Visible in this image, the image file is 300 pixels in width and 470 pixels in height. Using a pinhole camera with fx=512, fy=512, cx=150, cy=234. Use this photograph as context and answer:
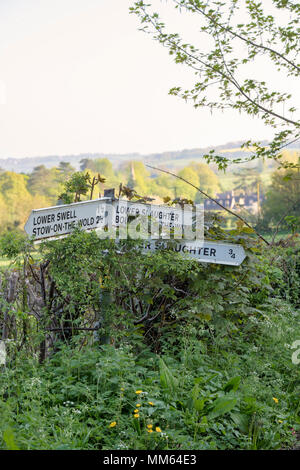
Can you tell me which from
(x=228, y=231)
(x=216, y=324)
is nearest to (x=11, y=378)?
(x=216, y=324)

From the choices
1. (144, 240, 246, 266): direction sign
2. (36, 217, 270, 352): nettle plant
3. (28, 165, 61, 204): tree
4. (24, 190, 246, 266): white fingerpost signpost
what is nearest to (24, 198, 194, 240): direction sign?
(24, 190, 246, 266): white fingerpost signpost

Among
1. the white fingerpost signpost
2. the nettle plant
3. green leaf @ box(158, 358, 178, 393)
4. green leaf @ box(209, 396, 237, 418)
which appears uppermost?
the white fingerpost signpost

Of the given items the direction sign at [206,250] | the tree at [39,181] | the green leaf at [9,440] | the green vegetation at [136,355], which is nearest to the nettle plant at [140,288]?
the green vegetation at [136,355]

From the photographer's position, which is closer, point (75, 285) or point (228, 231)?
point (75, 285)

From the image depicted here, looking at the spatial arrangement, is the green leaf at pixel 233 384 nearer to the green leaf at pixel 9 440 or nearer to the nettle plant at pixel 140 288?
the nettle plant at pixel 140 288

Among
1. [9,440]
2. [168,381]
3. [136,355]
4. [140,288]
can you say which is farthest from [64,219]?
[9,440]

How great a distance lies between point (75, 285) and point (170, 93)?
13.4ft

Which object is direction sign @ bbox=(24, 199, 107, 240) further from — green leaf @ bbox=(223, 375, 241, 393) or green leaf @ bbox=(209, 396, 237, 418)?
green leaf @ bbox=(209, 396, 237, 418)

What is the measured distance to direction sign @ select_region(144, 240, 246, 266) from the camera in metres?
5.77

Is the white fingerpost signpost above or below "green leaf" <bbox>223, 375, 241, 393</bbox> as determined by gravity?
above

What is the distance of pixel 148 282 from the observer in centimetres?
557

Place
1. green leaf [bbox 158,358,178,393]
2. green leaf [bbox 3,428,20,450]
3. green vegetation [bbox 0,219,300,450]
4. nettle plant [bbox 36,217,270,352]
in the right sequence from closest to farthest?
green leaf [bbox 3,428,20,450] → green vegetation [bbox 0,219,300,450] → green leaf [bbox 158,358,178,393] → nettle plant [bbox 36,217,270,352]
